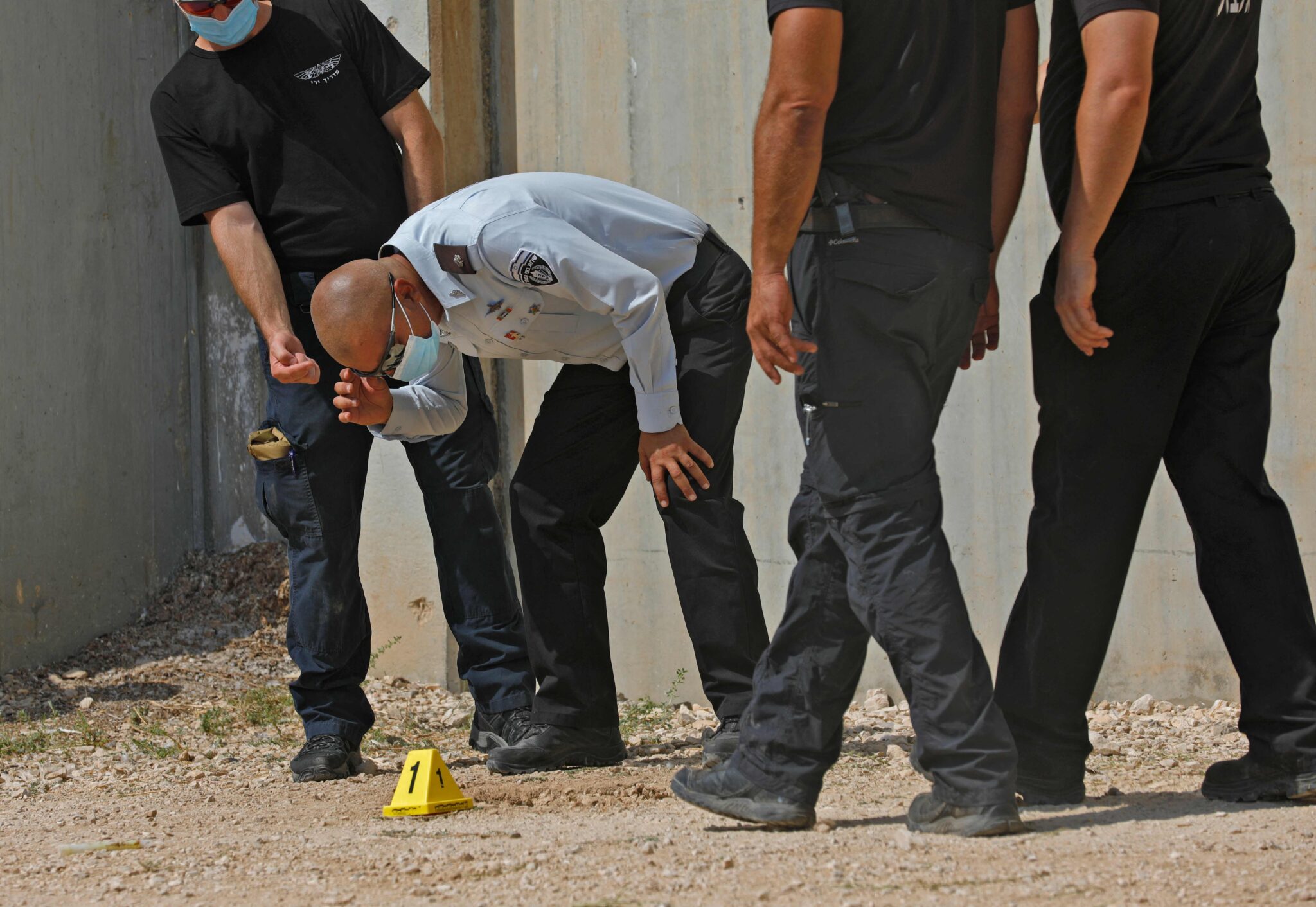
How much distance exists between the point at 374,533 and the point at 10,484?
1302 millimetres

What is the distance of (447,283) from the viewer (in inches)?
120

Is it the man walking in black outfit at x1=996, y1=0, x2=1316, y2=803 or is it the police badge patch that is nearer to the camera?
the man walking in black outfit at x1=996, y1=0, x2=1316, y2=803

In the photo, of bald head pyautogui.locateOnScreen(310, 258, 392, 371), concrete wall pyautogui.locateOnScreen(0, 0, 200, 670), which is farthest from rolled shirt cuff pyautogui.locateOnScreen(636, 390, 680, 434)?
concrete wall pyautogui.locateOnScreen(0, 0, 200, 670)

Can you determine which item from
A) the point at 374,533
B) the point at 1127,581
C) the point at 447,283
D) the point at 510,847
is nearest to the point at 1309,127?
the point at 1127,581

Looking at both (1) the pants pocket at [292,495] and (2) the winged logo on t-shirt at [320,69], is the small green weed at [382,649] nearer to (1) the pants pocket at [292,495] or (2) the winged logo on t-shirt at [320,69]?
(1) the pants pocket at [292,495]

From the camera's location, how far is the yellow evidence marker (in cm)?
297

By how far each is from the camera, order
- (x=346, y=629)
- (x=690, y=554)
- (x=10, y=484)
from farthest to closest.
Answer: (x=10, y=484) → (x=346, y=629) → (x=690, y=554)

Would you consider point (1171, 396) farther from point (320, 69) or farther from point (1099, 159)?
point (320, 69)

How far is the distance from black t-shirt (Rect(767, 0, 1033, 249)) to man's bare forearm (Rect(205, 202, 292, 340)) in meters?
1.68

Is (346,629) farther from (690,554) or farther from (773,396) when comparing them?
(773,396)

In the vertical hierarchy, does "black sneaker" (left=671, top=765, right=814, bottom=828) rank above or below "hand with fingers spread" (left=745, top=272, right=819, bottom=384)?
below

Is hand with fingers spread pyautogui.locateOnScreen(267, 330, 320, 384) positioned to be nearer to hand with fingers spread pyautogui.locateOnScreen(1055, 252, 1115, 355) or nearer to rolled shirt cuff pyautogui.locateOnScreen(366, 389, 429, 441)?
rolled shirt cuff pyautogui.locateOnScreen(366, 389, 429, 441)

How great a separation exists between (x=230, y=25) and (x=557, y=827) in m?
2.19

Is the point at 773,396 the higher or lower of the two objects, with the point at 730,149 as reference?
lower
